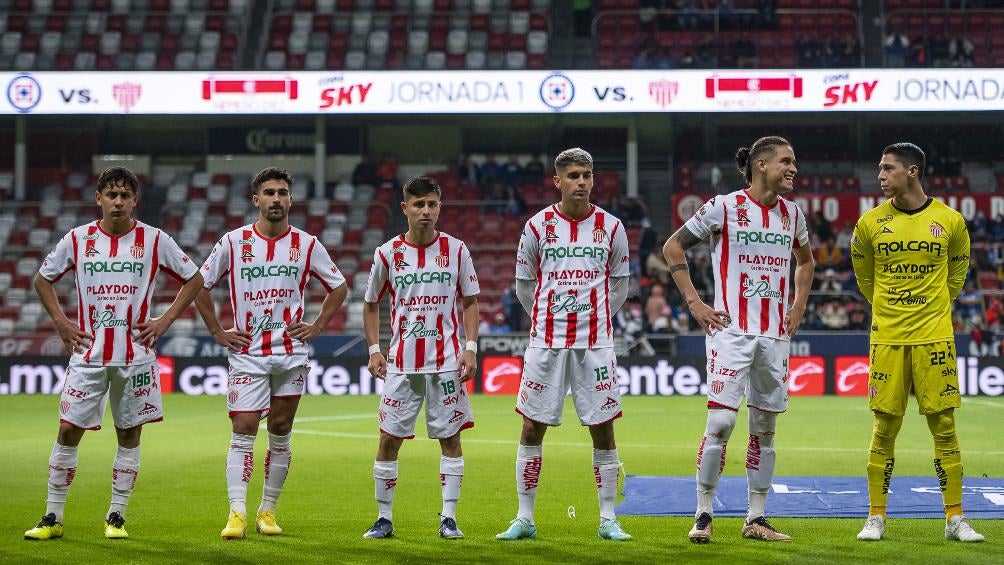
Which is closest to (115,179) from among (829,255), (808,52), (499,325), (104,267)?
(104,267)

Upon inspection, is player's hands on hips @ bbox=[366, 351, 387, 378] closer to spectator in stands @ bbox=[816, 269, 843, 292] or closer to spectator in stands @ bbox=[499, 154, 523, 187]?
spectator in stands @ bbox=[816, 269, 843, 292]

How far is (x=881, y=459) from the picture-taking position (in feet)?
25.1

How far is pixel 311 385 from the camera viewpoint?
Result: 22.5m

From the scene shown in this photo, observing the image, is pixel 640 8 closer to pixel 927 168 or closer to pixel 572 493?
pixel 927 168

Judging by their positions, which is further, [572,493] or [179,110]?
[179,110]

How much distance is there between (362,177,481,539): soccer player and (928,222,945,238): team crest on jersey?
2.78 meters

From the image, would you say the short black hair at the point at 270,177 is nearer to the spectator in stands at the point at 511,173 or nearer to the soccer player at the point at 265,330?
the soccer player at the point at 265,330

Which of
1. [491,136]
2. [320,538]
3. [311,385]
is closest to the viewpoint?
[320,538]

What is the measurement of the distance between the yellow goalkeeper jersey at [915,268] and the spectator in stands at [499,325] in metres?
17.1

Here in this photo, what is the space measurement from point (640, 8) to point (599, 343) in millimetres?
25389

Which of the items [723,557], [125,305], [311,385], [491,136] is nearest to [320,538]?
[125,305]

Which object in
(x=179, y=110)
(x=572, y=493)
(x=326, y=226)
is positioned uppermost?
(x=179, y=110)

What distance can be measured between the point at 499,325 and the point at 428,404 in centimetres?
1798

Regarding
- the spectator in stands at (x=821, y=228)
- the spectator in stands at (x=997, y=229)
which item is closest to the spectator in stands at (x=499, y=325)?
the spectator in stands at (x=821, y=228)
